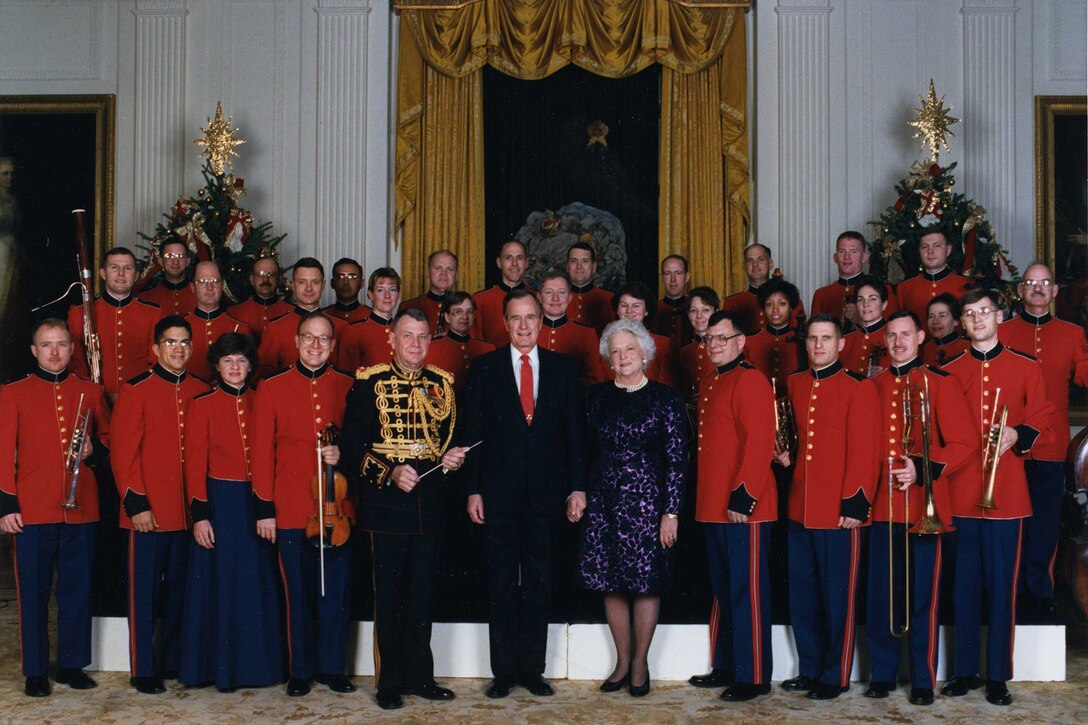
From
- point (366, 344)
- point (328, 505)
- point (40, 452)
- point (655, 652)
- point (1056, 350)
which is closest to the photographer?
point (328, 505)

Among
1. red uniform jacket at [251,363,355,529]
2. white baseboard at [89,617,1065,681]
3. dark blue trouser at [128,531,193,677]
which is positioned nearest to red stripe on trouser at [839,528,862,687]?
white baseboard at [89,617,1065,681]

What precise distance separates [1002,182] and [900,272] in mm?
1292

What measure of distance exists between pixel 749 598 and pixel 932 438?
102 centimetres

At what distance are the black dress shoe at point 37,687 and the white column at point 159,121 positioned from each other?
14.4 feet

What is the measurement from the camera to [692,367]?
19.8ft

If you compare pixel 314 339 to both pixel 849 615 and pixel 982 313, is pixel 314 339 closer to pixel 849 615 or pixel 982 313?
pixel 849 615

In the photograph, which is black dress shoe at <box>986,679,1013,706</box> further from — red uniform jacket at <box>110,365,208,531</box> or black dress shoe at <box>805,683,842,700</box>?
red uniform jacket at <box>110,365,208,531</box>

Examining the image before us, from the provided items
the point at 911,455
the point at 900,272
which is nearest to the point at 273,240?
the point at 900,272

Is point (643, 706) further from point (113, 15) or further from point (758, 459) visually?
point (113, 15)

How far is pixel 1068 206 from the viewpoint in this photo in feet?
27.2

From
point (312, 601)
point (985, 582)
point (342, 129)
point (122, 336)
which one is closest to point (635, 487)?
point (312, 601)

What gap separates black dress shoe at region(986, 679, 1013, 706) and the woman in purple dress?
1.41 m

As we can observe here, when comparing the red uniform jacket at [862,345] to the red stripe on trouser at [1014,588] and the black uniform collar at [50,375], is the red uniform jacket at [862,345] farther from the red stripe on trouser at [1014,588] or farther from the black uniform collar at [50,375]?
the black uniform collar at [50,375]

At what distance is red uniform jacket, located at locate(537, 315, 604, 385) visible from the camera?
19.9ft
